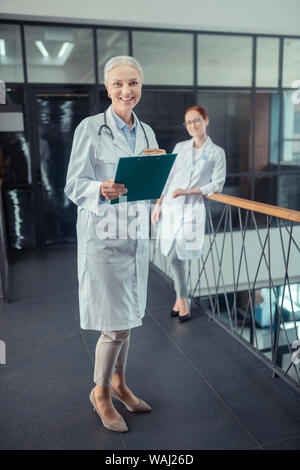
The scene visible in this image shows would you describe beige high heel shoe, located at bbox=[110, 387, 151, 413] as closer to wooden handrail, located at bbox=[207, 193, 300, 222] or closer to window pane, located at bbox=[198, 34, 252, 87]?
wooden handrail, located at bbox=[207, 193, 300, 222]

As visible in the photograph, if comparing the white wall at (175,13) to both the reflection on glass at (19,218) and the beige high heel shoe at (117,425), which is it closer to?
the reflection on glass at (19,218)

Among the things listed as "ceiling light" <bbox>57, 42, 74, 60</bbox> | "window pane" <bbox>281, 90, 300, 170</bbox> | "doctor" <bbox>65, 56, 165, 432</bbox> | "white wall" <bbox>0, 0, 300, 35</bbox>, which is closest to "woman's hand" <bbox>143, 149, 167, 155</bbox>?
"doctor" <bbox>65, 56, 165, 432</bbox>

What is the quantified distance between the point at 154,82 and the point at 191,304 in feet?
11.2

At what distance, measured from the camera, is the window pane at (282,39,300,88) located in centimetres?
614

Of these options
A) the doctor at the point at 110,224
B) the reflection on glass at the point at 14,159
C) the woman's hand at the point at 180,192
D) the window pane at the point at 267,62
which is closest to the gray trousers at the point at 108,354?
the doctor at the point at 110,224

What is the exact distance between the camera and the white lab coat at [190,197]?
2943 mm

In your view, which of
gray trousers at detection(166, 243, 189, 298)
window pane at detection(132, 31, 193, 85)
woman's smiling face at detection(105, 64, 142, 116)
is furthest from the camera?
window pane at detection(132, 31, 193, 85)

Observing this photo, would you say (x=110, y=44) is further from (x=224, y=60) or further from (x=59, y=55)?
(x=224, y=60)

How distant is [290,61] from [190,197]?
4.45 m

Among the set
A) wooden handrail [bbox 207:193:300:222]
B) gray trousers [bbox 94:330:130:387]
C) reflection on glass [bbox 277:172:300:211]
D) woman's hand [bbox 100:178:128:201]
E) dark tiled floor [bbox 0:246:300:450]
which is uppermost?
woman's hand [bbox 100:178:128:201]

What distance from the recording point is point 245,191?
6430 mm

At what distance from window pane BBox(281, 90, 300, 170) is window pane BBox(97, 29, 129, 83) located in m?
2.76

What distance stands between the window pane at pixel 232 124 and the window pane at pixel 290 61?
2.34ft

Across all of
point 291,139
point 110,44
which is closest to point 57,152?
point 110,44
